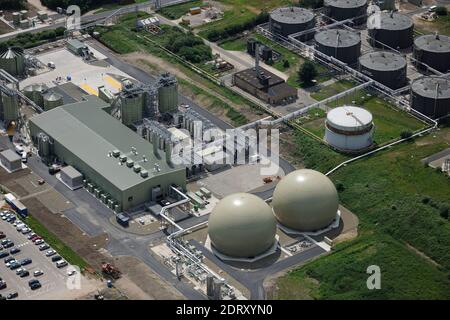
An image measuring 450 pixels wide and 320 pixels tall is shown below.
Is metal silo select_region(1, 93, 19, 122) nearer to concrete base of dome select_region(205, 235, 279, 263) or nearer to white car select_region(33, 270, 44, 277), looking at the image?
white car select_region(33, 270, 44, 277)

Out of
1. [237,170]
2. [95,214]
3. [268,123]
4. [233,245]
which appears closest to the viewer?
[233,245]

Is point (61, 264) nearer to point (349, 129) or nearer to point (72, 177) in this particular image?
point (72, 177)

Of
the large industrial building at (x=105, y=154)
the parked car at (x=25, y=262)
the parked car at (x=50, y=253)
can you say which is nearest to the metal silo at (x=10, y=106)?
the large industrial building at (x=105, y=154)

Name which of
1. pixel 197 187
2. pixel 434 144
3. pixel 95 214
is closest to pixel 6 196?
pixel 95 214

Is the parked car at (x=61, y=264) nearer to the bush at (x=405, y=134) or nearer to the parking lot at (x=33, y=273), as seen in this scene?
the parking lot at (x=33, y=273)

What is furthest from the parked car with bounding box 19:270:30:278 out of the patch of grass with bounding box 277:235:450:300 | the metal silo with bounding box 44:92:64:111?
the metal silo with bounding box 44:92:64:111

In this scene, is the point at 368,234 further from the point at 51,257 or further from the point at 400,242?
the point at 51,257

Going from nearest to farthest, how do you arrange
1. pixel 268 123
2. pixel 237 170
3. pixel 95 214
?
pixel 95 214
pixel 237 170
pixel 268 123
